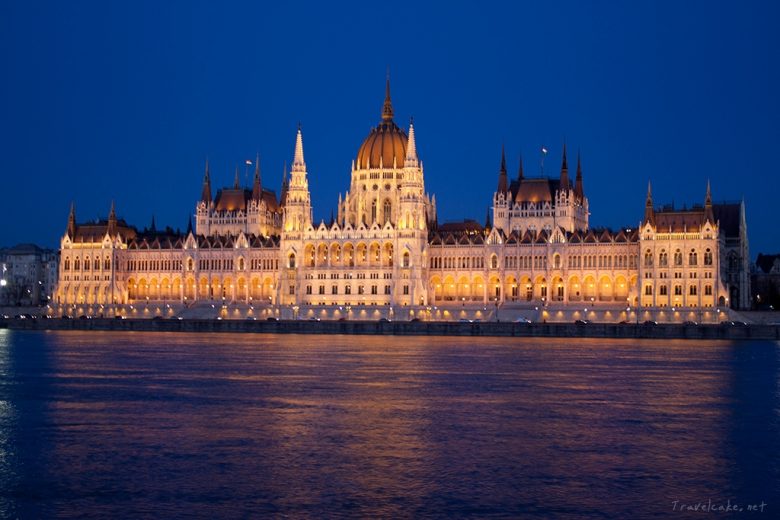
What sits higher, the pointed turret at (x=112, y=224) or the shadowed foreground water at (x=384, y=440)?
the pointed turret at (x=112, y=224)

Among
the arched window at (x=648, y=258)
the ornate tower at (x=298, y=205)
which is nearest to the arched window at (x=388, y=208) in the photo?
the ornate tower at (x=298, y=205)

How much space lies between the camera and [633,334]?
104 meters

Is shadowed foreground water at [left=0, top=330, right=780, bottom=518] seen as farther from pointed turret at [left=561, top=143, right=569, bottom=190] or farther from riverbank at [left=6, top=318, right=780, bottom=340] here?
pointed turret at [left=561, top=143, right=569, bottom=190]

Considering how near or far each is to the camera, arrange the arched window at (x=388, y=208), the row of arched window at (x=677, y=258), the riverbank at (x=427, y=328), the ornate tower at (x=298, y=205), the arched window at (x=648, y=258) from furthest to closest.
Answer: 1. the arched window at (x=388, y=208)
2. the ornate tower at (x=298, y=205)
3. the arched window at (x=648, y=258)
4. the row of arched window at (x=677, y=258)
5. the riverbank at (x=427, y=328)

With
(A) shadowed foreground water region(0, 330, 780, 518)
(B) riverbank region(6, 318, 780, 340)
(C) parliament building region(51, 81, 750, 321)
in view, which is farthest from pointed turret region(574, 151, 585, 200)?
(A) shadowed foreground water region(0, 330, 780, 518)

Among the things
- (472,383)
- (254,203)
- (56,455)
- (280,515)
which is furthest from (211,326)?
(280,515)

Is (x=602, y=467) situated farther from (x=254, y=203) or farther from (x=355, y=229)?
(x=254, y=203)

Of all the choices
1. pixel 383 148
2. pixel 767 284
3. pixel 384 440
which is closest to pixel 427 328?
pixel 383 148

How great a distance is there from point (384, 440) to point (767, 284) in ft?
440

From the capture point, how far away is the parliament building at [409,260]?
123625 millimetres

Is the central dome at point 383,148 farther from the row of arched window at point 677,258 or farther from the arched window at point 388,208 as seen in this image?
the row of arched window at point 677,258

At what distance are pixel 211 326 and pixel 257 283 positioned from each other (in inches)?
1011

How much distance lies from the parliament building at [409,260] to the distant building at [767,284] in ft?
57.5

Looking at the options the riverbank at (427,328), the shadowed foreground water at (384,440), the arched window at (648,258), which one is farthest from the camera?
the arched window at (648,258)
